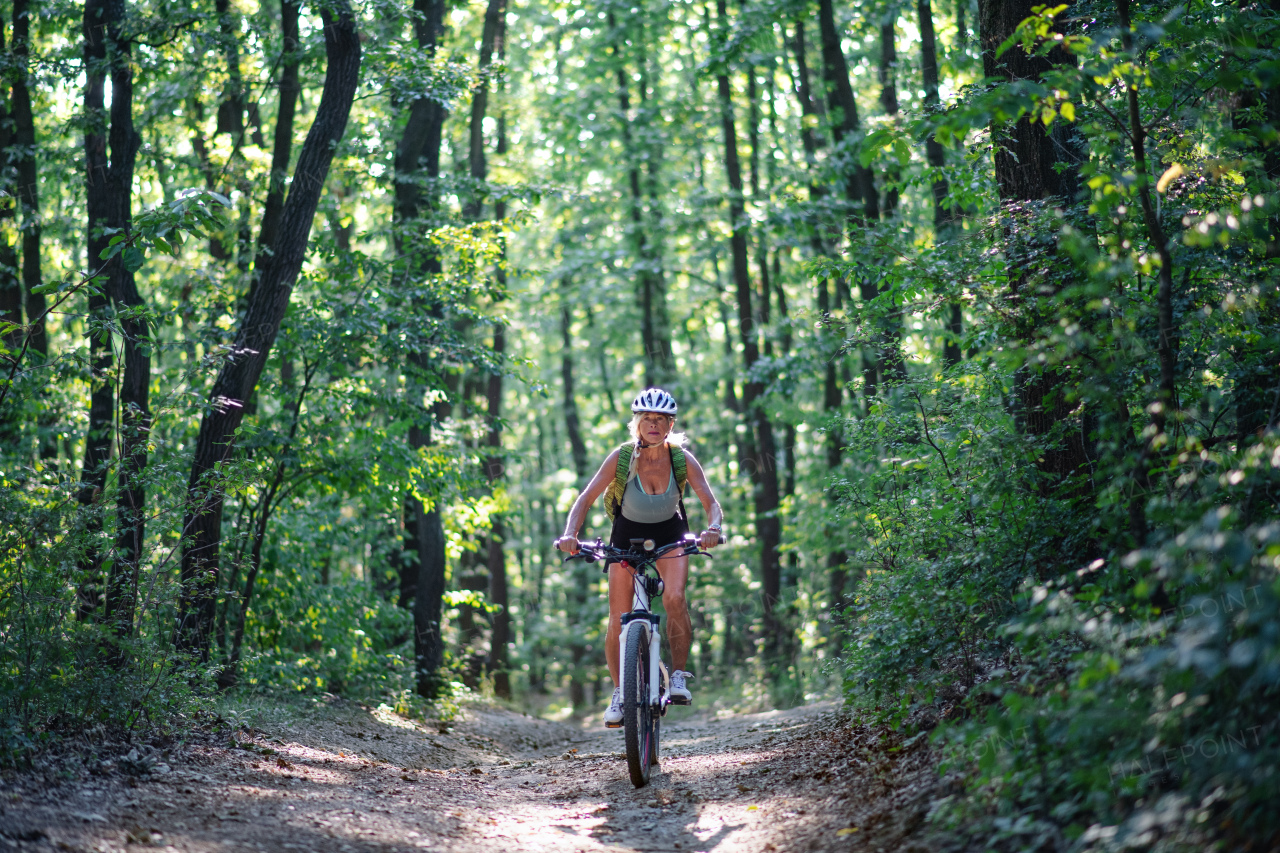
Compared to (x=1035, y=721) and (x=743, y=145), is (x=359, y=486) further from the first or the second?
(x=743, y=145)

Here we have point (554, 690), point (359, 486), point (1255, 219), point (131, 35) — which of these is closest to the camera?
point (1255, 219)

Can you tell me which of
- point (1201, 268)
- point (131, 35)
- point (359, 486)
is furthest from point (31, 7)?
point (1201, 268)

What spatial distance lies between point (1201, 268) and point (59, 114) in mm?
15475

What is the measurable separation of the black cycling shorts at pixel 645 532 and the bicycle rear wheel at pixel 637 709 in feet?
2.51

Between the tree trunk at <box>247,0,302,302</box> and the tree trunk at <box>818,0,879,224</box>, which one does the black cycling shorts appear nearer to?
the tree trunk at <box>247,0,302,302</box>

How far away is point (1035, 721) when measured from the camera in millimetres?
3930

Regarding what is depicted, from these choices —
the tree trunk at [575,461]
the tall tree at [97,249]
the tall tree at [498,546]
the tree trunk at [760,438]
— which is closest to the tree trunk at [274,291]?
the tall tree at [97,249]

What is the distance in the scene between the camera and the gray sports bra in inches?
280

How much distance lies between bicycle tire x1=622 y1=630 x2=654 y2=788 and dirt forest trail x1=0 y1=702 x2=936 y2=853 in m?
0.17

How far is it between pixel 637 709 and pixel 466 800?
4.43ft

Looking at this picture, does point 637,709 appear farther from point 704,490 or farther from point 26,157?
point 26,157

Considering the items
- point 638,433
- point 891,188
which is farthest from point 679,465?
point 891,188

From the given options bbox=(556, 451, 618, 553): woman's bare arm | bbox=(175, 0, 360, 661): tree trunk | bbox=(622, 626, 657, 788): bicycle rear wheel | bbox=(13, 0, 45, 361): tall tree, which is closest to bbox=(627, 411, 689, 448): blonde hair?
bbox=(556, 451, 618, 553): woman's bare arm

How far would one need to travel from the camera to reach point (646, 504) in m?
7.10
